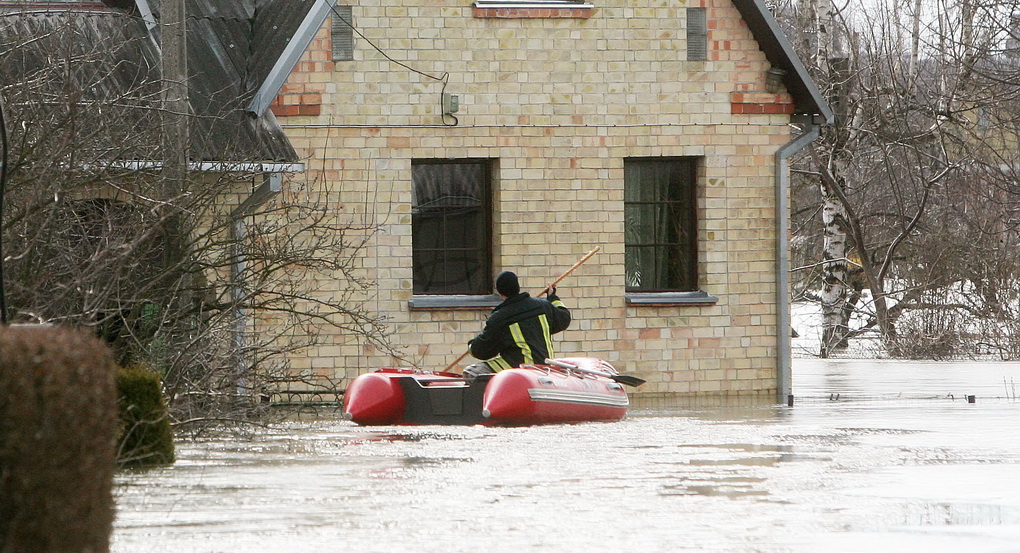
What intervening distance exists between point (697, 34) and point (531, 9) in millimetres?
2007

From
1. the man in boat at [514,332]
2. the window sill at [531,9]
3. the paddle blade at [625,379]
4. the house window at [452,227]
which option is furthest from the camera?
the house window at [452,227]

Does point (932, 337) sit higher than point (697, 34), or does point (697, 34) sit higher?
point (697, 34)

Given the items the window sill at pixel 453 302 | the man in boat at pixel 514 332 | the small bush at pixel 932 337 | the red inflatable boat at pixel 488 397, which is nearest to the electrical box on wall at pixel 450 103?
the window sill at pixel 453 302

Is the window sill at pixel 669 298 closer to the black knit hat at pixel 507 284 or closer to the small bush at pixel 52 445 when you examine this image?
the black knit hat at pixel 507 284

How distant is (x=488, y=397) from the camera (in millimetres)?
15688

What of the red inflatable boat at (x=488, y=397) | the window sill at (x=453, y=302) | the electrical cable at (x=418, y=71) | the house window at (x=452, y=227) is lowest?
the red inflatable boat at (x=488, y=397)

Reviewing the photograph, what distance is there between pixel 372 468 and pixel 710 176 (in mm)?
10208

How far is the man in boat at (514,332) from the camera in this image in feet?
56.1

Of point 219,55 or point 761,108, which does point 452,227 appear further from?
point 761,108

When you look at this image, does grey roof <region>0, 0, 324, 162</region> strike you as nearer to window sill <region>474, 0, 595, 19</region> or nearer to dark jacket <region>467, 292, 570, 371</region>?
window sill <region>474, 0, 595, 19</region>

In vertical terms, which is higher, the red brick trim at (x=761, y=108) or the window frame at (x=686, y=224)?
the red brick trim at (x=761, y=108)

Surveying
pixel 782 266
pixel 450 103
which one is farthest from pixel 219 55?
pixel 782 266

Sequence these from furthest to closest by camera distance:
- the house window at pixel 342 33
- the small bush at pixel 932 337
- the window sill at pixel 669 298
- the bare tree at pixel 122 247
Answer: the small bush at pixel 932 337 → the window sill at pixel 669 298 → the house window at pixel 342 33 → the bare tree at pixel 122 247

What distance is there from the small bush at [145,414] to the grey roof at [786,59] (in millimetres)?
11468
